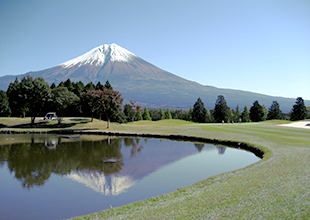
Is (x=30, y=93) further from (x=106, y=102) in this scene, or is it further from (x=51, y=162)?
(x=51, y=162)

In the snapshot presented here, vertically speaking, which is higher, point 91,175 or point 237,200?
point 237,200

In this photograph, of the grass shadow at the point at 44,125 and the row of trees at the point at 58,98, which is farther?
the grass shadow at the point at 44,125

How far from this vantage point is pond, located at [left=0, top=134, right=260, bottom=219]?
988 cm

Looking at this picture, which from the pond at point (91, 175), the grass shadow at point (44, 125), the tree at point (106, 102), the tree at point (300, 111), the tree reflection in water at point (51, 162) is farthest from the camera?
the tree at point (300, 111)

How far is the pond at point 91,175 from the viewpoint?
389 inches

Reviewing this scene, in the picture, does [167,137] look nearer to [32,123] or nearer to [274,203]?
[274,203]

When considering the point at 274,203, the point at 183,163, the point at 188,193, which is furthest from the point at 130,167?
the point at 274,203

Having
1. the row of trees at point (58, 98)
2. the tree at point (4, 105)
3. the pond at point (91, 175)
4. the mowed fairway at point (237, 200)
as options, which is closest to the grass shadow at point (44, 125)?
the row of trees at point (58, 98)

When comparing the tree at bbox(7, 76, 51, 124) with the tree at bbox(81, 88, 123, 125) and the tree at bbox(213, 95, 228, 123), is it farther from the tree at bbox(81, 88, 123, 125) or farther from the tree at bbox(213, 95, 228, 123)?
the tree at bbox(213, 95, 228, 123)

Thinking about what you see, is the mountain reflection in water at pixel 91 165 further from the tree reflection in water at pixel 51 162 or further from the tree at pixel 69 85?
the tree at pixel 69 85

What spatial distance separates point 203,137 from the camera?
93.9 feet

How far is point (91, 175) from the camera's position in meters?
14.1

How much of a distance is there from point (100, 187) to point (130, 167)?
430cm

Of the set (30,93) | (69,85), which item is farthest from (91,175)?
(69,85)
